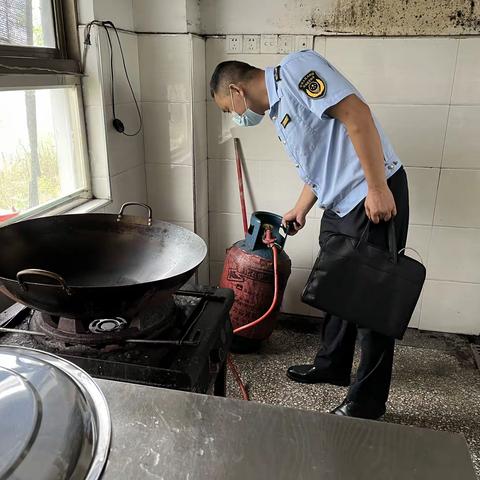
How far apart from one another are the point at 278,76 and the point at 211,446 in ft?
4.45

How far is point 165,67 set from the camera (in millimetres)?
2193

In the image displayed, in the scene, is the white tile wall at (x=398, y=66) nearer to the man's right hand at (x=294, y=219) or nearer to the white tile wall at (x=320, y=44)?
the white tile wall at (x=320, y=44)

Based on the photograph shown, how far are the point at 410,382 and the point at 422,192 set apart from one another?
86 centimetres

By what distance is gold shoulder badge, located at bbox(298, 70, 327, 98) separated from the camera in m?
1.51

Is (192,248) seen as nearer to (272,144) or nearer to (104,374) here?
(104,374)

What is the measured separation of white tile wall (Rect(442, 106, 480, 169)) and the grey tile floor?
2.90ft

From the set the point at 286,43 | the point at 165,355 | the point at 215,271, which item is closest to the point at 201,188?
the point at 215,271

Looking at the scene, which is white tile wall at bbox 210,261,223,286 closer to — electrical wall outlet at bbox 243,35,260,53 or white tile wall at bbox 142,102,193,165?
white tile wall at bbox 142,102,193,165

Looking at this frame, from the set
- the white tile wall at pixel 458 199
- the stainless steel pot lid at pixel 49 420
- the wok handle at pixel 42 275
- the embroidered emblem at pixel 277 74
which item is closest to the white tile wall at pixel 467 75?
the white tile wall at pixel 458 199

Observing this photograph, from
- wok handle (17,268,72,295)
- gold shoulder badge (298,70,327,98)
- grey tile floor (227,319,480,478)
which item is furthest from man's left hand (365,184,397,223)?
wok handle (17,268,72,295)

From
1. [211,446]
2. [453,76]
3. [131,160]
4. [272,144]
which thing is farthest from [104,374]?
[453,76]

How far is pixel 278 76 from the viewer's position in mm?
1622

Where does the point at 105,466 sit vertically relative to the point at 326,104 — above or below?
below

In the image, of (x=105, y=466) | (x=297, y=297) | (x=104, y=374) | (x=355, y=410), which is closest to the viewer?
(x=105, y=466)
